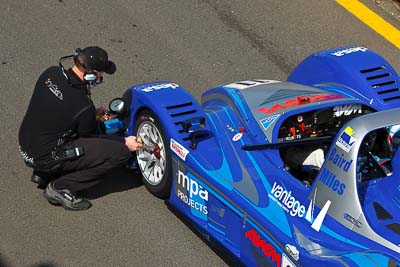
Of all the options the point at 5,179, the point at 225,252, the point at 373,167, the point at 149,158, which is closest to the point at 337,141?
the point at 373,167

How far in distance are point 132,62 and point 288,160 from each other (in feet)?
10.2

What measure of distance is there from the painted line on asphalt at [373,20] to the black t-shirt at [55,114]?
4.34 m

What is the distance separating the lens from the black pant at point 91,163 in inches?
257

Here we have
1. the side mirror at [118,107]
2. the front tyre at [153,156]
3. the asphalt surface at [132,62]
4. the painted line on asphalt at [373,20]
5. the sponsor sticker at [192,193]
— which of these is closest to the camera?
the sponsor sticker at [192,193]

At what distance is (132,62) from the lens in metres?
8.67

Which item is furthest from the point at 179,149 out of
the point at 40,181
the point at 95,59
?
the point at 40,181

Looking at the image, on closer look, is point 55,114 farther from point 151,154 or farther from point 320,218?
point 320,218

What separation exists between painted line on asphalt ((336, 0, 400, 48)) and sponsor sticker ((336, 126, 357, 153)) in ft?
13.7

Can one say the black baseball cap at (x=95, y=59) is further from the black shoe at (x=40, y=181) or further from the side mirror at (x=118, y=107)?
the black shoe at (x=40, y=181)

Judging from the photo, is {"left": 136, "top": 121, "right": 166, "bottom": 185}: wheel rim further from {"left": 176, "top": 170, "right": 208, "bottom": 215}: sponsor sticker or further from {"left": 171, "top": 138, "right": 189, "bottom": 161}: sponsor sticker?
{"left": 176, "top": 170, "right": 208, "bottom": 215}: sponsor sticker

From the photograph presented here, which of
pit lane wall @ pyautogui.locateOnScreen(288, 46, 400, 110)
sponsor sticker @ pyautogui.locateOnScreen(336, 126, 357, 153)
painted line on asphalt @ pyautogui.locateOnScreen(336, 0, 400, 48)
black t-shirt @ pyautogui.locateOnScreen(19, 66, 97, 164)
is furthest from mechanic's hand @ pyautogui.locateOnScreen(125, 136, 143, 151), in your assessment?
painted line on asphalt @ pyautogui.locateOnScreen(336, 0, 400, 48)

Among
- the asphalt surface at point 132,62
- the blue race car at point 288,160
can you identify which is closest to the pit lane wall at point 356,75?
the blue race car at point 288,160

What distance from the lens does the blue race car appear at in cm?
538

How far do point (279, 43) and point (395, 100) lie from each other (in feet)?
8.04
